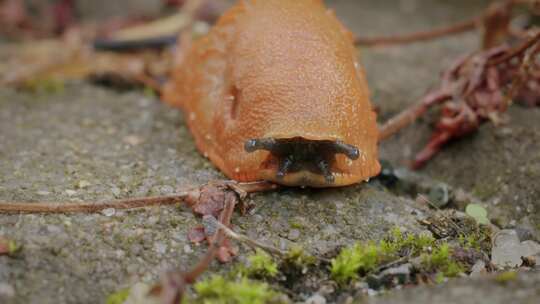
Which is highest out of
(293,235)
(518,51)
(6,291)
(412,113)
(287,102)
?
(518,51)

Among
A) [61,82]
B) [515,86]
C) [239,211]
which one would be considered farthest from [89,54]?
[515,86]

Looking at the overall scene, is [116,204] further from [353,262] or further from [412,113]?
[412,113]

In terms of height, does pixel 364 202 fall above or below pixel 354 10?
below

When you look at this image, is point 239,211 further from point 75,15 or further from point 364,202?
point 75,15

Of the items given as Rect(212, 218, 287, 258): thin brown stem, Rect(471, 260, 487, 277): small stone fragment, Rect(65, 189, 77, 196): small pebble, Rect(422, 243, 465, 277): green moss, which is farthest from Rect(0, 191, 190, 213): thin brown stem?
Rect(471, 260, 487, 277): small stone fragment

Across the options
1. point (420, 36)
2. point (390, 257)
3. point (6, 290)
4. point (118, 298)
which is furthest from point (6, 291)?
point (420, 36)

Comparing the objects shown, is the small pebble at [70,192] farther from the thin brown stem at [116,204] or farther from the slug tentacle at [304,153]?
the slug tentacle at [304,153]

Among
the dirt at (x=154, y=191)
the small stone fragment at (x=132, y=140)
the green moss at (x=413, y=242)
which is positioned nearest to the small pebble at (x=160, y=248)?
the dirt at (x=154, y=191)

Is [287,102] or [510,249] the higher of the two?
[287,102]
